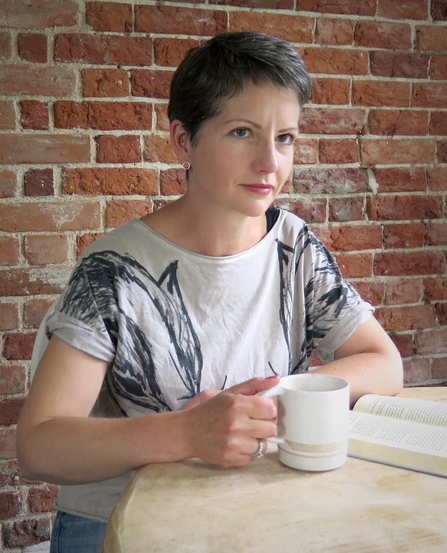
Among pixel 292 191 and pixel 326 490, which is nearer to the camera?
pixel 326 490

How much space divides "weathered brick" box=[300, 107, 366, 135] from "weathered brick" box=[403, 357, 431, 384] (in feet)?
2.71

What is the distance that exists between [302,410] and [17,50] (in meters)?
1.40

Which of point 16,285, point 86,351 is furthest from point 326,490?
point 16,285

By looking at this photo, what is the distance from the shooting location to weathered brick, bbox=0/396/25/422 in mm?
1775

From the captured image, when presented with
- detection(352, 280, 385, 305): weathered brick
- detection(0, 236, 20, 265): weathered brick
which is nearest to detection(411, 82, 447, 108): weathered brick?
detection(352, 280, 385, 305): weathered brick

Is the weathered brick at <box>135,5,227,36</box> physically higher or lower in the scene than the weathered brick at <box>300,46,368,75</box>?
higher

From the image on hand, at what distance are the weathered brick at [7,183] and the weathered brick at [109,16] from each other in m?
0.49

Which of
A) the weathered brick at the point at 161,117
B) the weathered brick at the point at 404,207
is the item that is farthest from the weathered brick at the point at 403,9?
the weathered brick at the point at 161,117

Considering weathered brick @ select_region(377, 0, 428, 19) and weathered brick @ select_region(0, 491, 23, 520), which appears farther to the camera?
weathered brick @ select_region(377, 0, 428, 19)

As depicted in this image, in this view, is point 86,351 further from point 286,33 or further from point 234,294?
point 286,33

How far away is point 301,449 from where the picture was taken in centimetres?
80

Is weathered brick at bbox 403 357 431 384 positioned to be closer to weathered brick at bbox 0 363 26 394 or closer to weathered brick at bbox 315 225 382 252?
weathered brick at bbox 315 225 382 252

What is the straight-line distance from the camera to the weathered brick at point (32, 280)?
1745 mm

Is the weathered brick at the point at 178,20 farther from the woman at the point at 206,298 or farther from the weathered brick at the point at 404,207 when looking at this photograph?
the weathered brick at the point at 404,207
